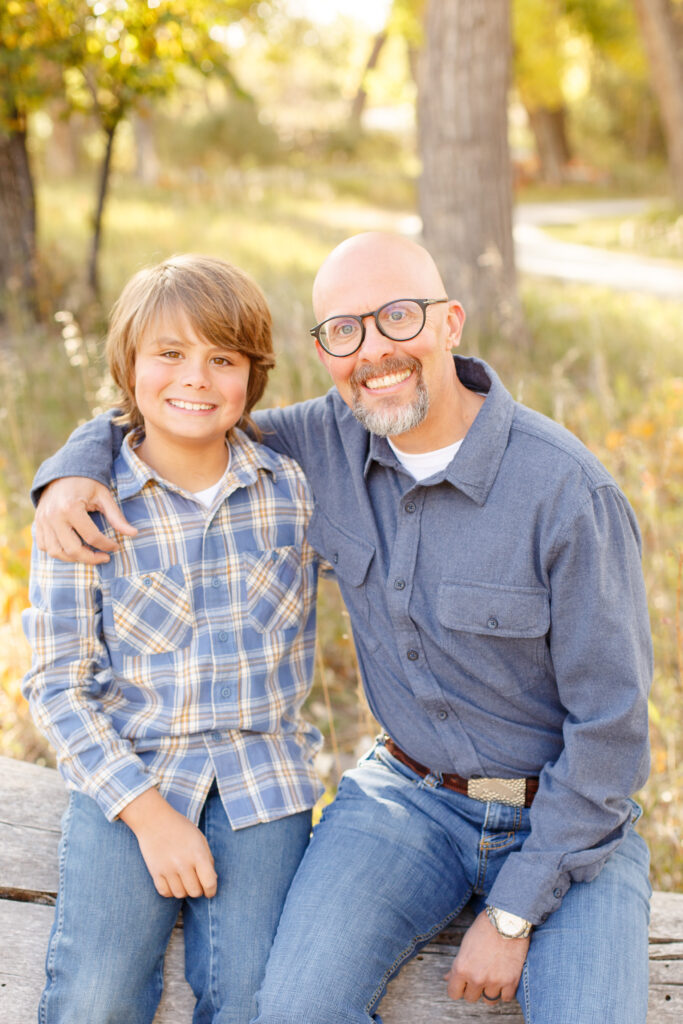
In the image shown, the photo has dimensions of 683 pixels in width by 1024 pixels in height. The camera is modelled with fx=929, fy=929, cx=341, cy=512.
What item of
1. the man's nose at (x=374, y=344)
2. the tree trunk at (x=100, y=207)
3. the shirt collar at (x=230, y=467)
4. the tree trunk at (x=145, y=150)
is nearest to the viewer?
the man's nose at (x=374, y=344)

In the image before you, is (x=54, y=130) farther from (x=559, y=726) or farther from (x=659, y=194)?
(x=559, y=726)

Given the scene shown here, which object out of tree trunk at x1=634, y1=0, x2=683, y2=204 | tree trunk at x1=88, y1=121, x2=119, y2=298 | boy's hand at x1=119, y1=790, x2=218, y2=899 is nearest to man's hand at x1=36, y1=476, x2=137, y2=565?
boy's hand at x1=119, y1=790, x2=218, y2=899

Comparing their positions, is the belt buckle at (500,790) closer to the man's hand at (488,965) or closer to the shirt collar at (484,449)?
the man's hand at (488,965)

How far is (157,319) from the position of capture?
7.18ft

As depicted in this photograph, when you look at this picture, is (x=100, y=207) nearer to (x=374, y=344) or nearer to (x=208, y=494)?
(x=208, y=494)

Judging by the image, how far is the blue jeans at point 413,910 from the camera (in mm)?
1802

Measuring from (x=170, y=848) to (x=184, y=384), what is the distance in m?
1.04

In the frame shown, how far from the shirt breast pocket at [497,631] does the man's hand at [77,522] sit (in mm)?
755

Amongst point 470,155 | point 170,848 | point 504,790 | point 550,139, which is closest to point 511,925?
point 504,790

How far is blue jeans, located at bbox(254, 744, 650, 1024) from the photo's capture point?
180 cm

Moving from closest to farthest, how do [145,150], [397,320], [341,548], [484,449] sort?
[484,449] → [397,320] → [341,548] → [145,150]

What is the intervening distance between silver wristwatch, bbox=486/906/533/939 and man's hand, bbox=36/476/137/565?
1.16 metres

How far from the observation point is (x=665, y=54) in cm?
1193

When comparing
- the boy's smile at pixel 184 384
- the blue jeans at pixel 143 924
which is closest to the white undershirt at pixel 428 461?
the boy's smile at pixel 184 384
